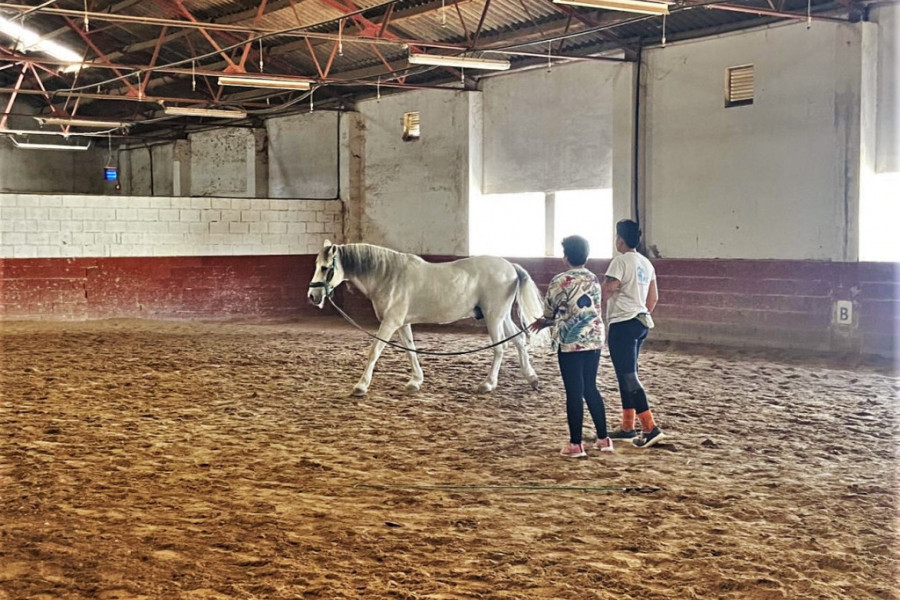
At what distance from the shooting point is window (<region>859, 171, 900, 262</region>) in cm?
927

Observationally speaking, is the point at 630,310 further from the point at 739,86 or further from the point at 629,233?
the point at 739,86

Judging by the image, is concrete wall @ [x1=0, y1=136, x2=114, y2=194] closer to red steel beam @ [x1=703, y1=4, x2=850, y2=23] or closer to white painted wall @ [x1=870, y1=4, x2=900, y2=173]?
red steel beam @ [x1=703, y1=4, x2=850, y2=23]

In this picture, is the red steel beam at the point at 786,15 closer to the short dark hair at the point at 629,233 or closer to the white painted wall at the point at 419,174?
the short dark hair at the point at 629,233

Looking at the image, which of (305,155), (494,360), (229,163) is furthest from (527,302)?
(229,163)

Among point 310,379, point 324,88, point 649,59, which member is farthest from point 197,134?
point 310,379

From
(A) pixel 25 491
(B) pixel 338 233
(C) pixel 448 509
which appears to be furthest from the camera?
(B) pixel 338 233

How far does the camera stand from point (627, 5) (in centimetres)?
715

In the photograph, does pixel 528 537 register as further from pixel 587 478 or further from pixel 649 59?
pixel 649 59

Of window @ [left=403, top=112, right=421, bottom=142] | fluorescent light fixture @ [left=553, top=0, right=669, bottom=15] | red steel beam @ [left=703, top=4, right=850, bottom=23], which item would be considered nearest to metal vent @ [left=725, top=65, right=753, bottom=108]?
red steel beam @ [left=703, top=4, right=850, bottom=23]

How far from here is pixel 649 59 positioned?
36.4 feet

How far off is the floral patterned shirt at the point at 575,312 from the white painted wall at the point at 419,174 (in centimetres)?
854

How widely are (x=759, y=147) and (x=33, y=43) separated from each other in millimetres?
10846

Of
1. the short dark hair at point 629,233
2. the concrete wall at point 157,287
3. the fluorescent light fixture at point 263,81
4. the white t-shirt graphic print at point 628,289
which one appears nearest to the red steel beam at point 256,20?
the fluorescent light fixture at point 263,81

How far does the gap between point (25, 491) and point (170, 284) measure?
10.1 meters
